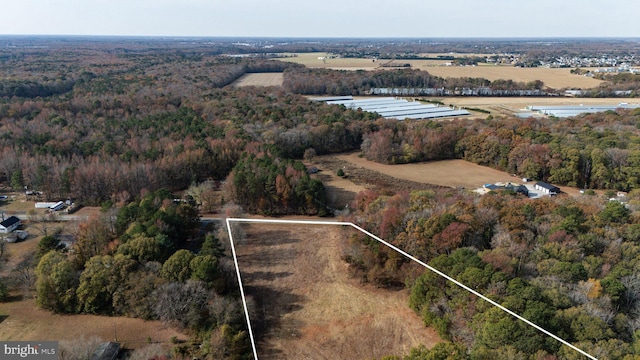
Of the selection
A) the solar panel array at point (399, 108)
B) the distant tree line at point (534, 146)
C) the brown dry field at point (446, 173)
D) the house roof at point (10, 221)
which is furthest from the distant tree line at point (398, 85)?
the house roof at point (10, 221)

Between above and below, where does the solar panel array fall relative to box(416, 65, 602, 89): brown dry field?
below

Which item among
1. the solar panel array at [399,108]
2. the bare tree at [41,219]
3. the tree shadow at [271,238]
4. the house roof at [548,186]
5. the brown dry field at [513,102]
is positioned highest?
the brown dry field at [513,102]

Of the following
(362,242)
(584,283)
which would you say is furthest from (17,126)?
(584,283)

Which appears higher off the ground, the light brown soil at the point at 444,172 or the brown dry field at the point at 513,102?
the brown dry field at the point at 513,102

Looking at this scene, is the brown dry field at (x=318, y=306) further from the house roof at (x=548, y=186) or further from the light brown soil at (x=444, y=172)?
the house roof at (x=548, y=186)

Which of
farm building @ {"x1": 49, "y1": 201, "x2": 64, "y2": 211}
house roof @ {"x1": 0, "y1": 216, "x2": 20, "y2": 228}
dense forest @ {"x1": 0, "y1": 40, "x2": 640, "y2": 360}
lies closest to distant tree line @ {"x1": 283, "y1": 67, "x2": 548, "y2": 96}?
dense forest @ {"x1": 0, "y1": 40, "x2": 640, "y2": 360}

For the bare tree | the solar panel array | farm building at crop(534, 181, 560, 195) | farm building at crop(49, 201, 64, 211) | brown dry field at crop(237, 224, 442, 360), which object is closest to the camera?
brown dry field at crop(237, 224, 442, 360)

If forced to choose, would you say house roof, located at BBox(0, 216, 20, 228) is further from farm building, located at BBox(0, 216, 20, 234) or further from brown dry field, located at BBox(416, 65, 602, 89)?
brown dry field, located at BBox(416, 65, 602, 89)

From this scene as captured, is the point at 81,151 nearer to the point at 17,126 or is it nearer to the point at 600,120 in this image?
the point at 17,126
